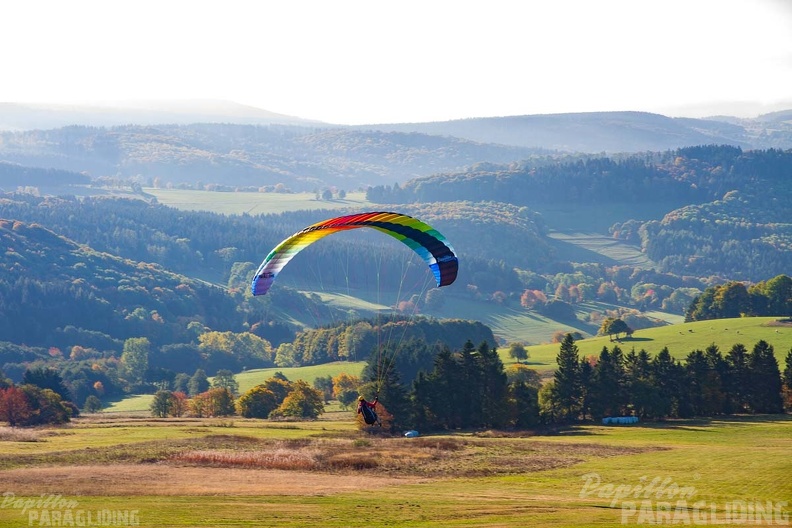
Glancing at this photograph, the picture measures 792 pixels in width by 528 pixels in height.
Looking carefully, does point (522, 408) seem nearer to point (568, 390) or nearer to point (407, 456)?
point (568, 390)

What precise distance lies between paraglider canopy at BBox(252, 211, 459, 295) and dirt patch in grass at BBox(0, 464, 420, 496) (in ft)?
34.9

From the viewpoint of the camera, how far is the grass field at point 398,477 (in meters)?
48.5

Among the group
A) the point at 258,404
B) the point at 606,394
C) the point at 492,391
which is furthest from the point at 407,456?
the point at 258,404

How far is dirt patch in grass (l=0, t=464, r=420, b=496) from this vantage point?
55.0 metres

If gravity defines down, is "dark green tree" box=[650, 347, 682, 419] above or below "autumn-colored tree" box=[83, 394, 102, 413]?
above

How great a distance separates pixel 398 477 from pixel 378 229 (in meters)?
15.3

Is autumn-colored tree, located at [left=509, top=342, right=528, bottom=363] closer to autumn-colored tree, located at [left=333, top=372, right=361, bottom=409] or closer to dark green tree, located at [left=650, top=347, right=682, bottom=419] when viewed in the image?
autumn-colored tree, located at [left=333, top=372, right=361, bottom=409]

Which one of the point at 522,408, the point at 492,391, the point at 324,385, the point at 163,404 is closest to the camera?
the point at 522,408

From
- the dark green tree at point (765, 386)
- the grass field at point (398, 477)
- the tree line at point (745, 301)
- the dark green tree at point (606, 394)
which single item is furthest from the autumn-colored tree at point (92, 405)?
the tree line at point (745, 301)

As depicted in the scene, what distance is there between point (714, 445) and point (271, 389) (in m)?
56.4

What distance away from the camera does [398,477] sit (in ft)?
209

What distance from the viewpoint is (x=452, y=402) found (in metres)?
98.9

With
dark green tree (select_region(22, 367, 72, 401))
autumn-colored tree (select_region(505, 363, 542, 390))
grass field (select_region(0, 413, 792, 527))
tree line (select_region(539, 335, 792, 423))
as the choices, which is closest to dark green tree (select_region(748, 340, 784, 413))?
tree line (select_region(539, 335, 792, 423))

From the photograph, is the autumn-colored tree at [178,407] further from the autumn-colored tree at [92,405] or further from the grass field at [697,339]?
the grass field at [697,339]
